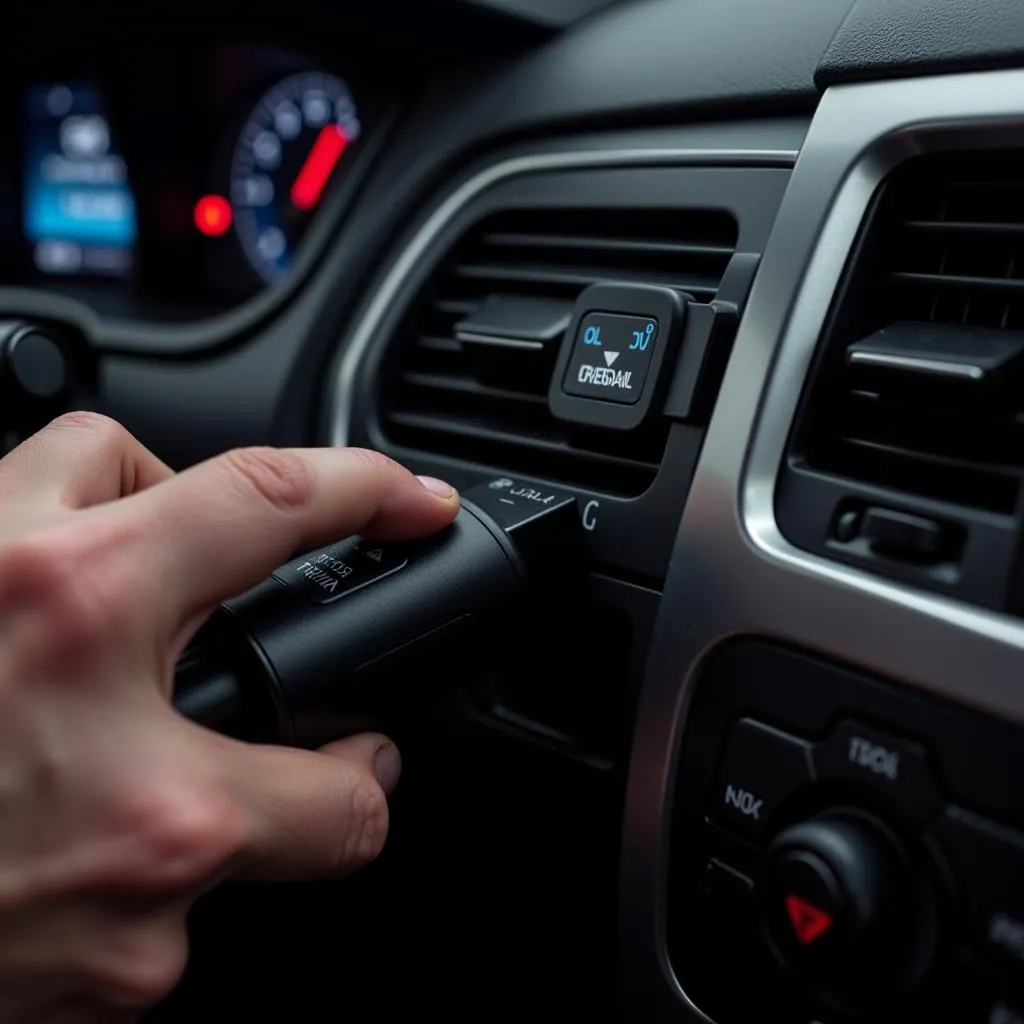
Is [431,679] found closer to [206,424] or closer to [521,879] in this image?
[521,879]

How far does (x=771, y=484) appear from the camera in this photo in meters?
0.65

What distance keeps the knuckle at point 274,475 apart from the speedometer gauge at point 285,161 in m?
0.72

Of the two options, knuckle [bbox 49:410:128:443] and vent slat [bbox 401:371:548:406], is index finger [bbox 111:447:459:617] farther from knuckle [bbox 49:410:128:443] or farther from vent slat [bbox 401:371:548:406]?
vent slat [bbox 401:371:548:406]

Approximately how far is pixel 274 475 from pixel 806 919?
0.98ft

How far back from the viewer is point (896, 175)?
66 cm

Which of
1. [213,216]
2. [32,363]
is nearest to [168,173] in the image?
[213,216]

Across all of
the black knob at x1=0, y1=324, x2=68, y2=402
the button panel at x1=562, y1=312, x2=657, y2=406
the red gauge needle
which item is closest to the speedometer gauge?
the red gauge needle

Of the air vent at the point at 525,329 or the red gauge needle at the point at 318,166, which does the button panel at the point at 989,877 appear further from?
the red gauge needle at the point at 318,166

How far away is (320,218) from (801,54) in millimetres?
494

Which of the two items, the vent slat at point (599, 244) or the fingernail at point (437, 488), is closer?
the fingernail at point (437, 488)

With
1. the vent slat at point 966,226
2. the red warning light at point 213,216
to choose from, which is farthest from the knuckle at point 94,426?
the red warning light at point 213,216

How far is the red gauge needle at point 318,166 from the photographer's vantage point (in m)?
1.31

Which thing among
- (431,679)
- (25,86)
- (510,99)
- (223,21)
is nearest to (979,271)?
(431,679)

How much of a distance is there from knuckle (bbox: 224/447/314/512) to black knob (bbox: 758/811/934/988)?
0.87 ft
